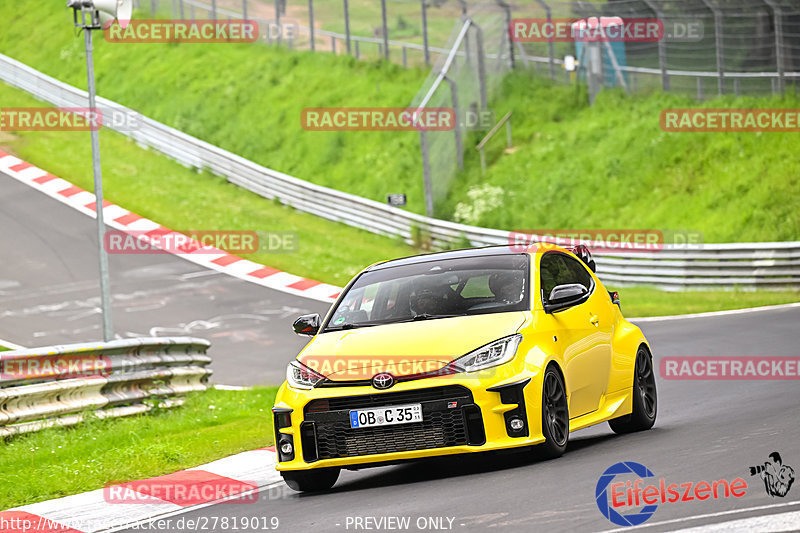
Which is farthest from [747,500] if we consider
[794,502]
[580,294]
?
[580,294]

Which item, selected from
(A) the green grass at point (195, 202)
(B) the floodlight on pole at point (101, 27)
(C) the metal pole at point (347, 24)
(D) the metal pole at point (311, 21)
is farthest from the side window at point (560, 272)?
(D) the metal pole at point (311, 21)

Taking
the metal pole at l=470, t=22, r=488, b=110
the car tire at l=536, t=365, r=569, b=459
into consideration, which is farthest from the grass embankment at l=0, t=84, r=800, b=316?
the car tire at l=536, t=365, r=569, b=459

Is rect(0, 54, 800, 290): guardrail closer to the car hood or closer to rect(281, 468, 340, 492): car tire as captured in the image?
the car hood

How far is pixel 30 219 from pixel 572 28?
14415 millimetres

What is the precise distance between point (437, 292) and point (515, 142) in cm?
2596

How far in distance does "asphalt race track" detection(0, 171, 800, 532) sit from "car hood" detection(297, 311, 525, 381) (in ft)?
2.58

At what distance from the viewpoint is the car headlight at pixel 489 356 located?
8312mm

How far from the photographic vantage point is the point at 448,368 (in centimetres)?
829

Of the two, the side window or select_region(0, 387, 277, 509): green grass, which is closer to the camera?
the side window

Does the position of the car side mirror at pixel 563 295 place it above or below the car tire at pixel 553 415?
above

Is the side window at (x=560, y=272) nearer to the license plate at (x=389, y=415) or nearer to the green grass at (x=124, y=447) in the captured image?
the license plate at (x=389, y=415)

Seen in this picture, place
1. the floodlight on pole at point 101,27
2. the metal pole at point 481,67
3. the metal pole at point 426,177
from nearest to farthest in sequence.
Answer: the floodlight on pole at point 101,27 < the metal pole at point 426,177 < the metal pole at point 481,67

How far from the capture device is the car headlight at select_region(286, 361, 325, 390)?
8.62 meters

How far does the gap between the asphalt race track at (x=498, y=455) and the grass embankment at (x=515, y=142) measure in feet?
25.9
